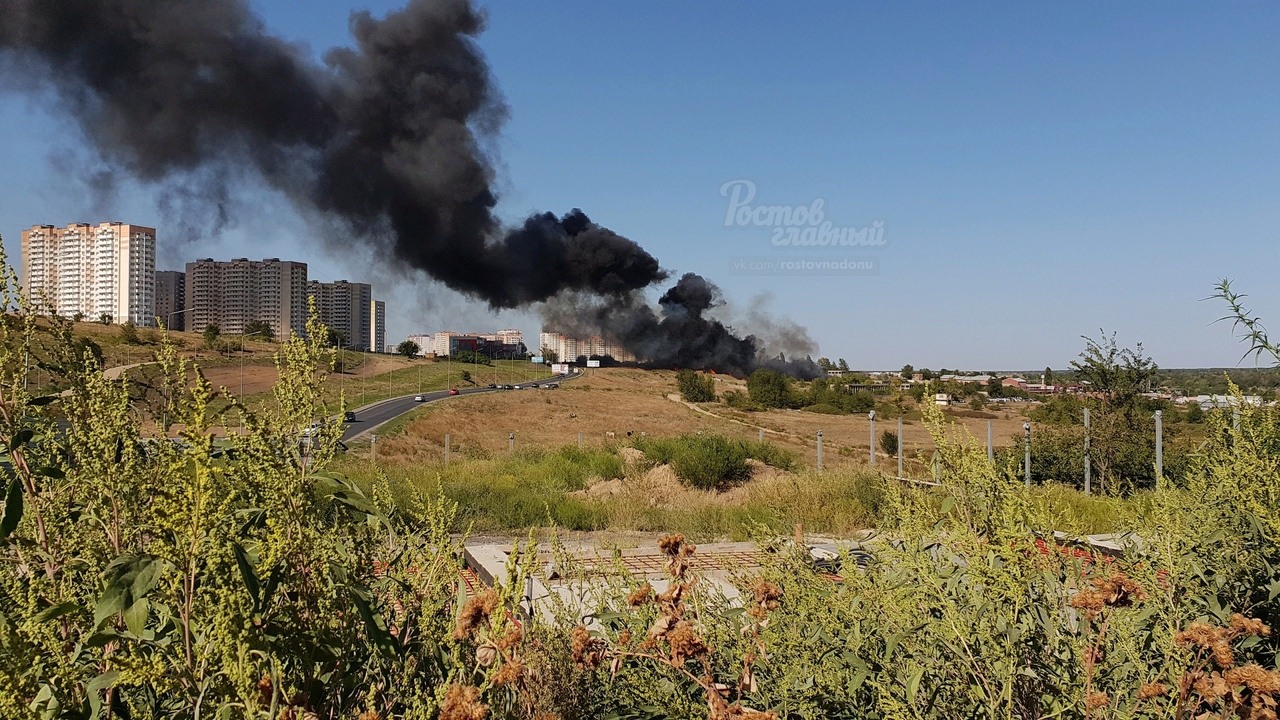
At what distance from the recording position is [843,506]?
8727 mm

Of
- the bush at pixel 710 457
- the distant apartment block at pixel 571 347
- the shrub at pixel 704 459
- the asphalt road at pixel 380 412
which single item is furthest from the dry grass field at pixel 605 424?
the distant apartment block at pixel 571 347

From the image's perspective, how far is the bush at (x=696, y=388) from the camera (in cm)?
5088

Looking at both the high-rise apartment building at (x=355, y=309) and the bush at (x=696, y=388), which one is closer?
the bush at (x=696, y=388)

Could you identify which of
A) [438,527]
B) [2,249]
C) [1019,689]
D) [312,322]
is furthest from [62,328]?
[1019,689]

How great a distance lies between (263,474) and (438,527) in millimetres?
756

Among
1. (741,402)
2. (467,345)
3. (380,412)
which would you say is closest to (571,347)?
(467,345)

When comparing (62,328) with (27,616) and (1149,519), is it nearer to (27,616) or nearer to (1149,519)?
(27,616)

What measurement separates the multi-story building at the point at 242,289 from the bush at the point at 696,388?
53.5m

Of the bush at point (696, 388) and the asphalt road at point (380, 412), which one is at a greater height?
the bush at point (696, 388)

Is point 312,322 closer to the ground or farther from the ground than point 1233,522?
farther from the ground

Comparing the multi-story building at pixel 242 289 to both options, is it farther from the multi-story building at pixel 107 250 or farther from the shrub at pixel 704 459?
the shrub at pixel 704 459

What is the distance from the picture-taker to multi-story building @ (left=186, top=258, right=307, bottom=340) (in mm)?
87750

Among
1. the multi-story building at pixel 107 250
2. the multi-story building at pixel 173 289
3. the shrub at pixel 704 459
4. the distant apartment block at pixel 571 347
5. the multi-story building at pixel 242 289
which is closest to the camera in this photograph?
the shrub at pixel 704 459

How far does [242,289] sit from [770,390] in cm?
6663
